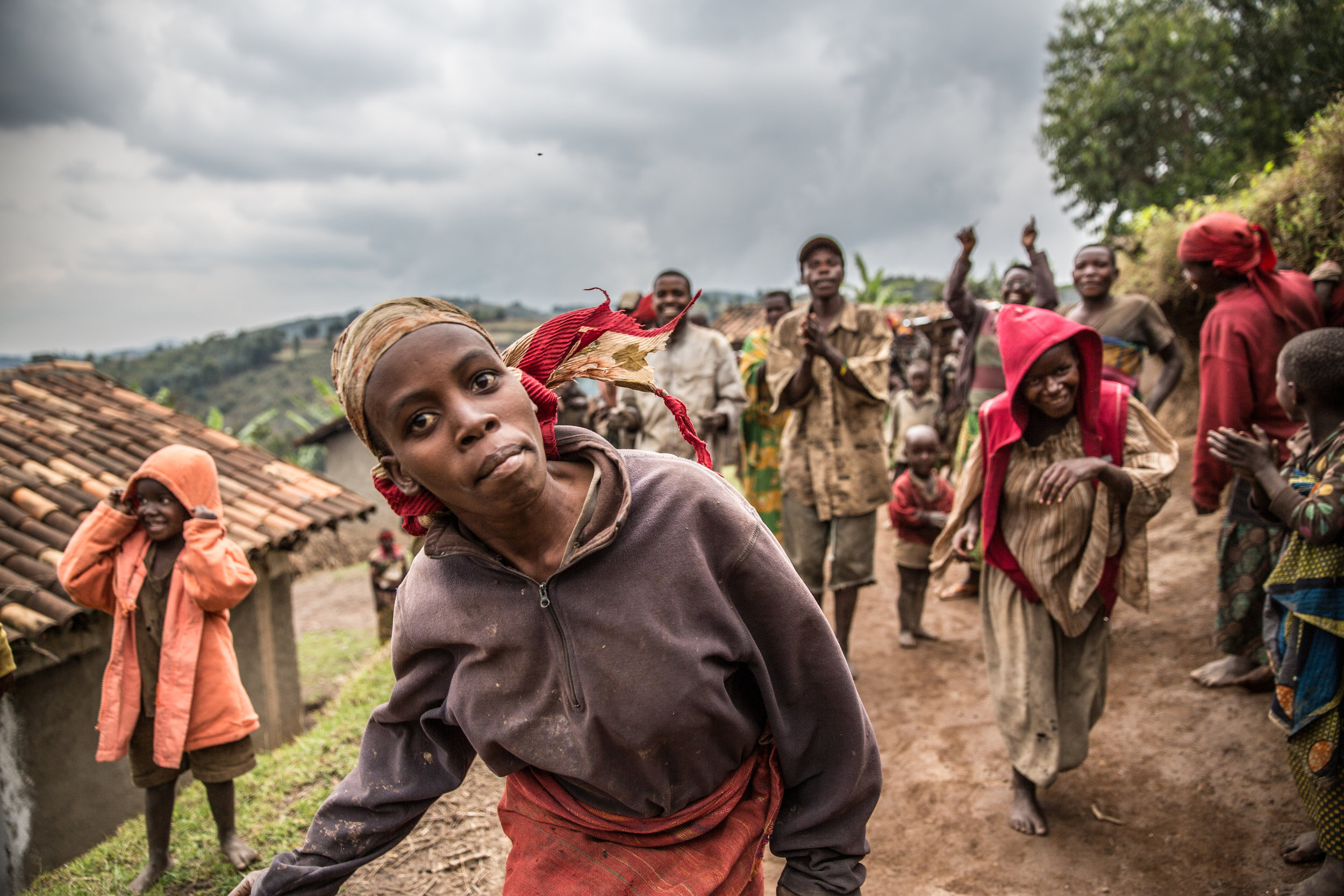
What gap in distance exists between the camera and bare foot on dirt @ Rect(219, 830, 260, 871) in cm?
348

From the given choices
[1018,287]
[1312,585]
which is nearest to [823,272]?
[1018,287]

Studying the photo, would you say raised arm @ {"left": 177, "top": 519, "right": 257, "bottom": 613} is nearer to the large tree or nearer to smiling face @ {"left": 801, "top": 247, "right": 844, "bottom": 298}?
smiling face @ {"left": 801, "top": 247, "right": 844, "bottom": 298}

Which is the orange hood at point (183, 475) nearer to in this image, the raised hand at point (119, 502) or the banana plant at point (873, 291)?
the raised hand at point (119, 502)

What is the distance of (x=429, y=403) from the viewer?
1347 millimetres

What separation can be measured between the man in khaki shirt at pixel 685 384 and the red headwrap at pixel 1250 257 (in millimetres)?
2590

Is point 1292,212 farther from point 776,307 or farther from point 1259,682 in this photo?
point 776,307

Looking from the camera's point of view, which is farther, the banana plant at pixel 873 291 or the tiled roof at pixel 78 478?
the banana plant at pixel 873 291

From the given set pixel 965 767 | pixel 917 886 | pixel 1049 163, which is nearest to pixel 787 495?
pixel 965 767

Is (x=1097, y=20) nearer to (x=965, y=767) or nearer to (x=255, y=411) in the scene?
(x=965, y=767)

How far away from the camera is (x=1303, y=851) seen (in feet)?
9.36

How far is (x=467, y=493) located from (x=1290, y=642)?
283 centimetres

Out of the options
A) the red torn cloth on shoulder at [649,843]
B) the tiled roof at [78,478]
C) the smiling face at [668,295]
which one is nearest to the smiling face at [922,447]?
the smiling face at [668,295]

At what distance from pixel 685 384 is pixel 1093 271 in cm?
255

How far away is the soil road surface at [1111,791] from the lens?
3.01m
